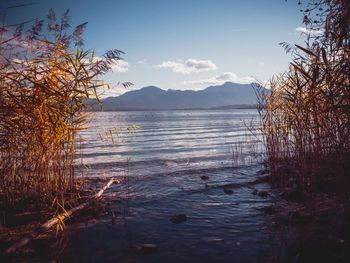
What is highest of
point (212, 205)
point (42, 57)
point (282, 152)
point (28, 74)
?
point (42, 57)

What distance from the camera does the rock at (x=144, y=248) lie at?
3014 millimetres

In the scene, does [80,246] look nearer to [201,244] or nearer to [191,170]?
[201,244]

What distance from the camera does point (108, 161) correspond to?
9.74 metres

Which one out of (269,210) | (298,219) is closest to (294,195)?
(269,210)

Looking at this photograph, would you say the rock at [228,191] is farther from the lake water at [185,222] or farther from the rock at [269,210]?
the rock at [269,210]

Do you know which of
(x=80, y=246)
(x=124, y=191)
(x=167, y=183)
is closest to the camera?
(x=80, y=246)

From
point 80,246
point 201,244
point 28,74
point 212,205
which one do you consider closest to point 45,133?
point 28,74

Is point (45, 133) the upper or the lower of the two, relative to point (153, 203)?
upper

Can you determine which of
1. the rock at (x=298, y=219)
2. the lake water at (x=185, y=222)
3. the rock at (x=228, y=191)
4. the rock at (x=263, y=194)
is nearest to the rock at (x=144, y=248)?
the lake water at (x=185, y=222)

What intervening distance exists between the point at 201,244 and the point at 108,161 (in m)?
7.40

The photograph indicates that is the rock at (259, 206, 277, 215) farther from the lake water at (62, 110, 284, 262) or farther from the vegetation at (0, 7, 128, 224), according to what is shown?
the vegetation at (0, 7, 128, 224)

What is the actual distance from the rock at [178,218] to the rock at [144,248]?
2.98 feet

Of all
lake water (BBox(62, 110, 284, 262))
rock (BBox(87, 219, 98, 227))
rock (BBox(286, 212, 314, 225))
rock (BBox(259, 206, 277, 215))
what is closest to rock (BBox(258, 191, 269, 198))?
lake water (BBox(62, 110, 284, 262))

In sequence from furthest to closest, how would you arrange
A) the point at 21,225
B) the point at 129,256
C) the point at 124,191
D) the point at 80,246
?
the point at 124,191 → the point at 21,225 → the point at 80,246 → the point at 129,256
